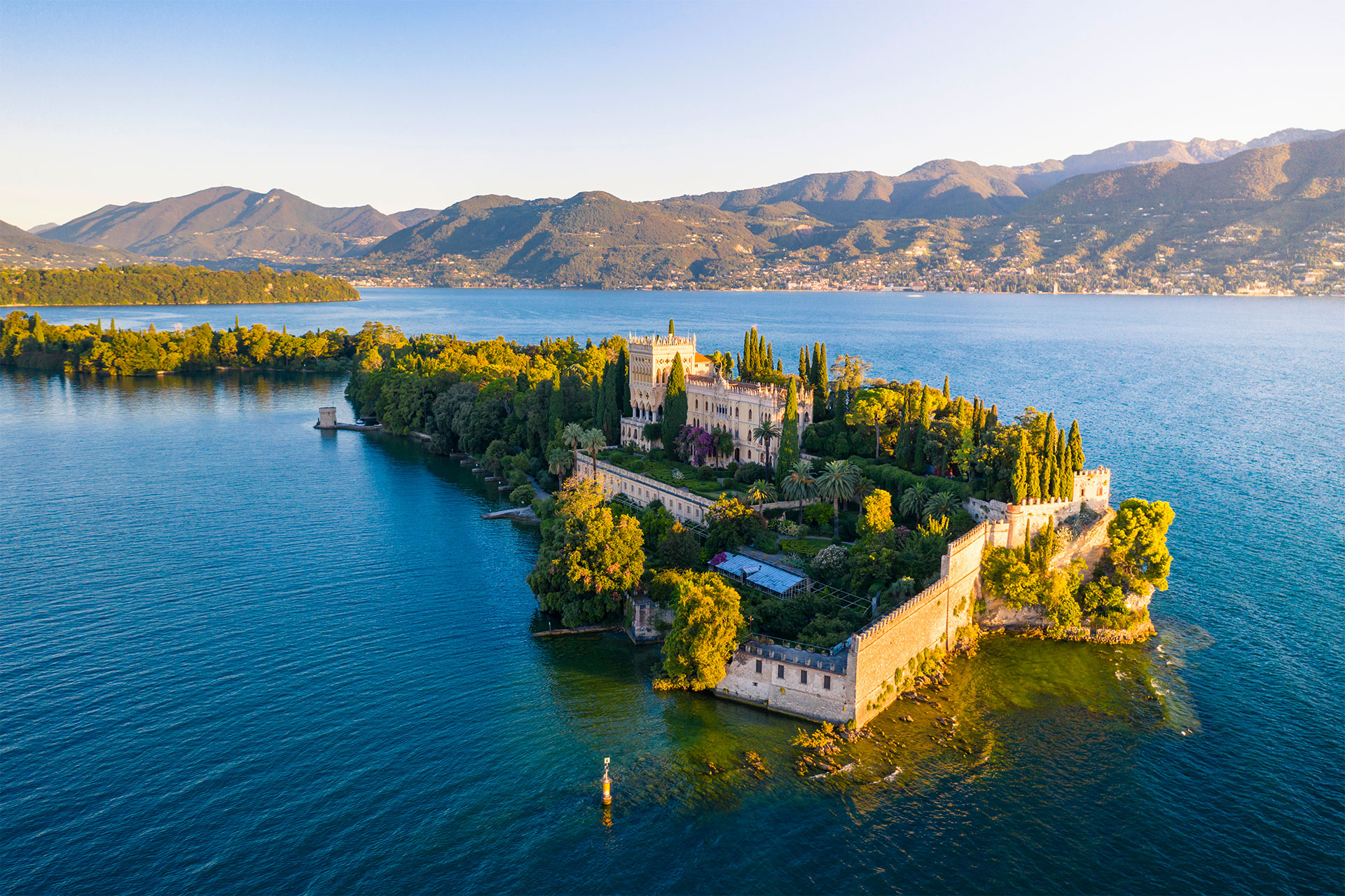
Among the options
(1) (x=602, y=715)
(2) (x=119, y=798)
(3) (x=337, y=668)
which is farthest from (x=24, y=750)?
(1) (x=602, y=715)

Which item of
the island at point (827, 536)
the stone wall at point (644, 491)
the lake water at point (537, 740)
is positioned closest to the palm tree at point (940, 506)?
the island at point (827, 536)

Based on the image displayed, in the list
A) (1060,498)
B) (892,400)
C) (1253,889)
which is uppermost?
(892,400)

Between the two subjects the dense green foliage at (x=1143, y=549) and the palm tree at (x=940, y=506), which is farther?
the palm tree at (x=940, y=506)

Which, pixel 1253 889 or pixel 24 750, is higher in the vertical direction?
pixel 24 750

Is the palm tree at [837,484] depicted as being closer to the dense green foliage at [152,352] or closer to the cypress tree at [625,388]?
the cypress tree at [625,388]


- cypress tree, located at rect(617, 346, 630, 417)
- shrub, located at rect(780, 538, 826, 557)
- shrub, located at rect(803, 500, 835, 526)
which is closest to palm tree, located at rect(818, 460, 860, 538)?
shrub, located at rect(803, 500, 835, 526)

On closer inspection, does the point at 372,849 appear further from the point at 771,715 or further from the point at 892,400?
the point at 892,400

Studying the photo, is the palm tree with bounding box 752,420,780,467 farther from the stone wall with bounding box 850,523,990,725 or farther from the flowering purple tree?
the stone wall with bounding box 850,523,990,725
